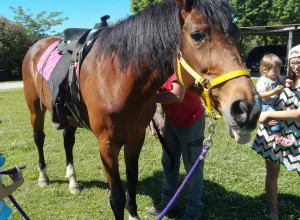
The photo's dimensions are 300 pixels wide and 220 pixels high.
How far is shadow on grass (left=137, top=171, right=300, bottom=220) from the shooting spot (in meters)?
2.86

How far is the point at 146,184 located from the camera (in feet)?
11.8

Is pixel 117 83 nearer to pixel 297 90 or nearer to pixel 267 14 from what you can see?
pixel 297 90

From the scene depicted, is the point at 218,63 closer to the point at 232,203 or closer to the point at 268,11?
the point at 232,203

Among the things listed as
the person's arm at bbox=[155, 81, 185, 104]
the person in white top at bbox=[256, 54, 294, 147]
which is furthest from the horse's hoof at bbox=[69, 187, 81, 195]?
the person in white top at bbox=[256, 54, 294, 147]

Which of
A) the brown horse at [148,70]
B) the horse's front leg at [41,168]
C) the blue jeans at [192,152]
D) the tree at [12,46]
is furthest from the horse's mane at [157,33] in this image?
the tree at [12,46]

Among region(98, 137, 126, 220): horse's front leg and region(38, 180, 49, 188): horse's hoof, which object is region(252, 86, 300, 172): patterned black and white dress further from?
region(38, 180, 49, 188): horse's hoof

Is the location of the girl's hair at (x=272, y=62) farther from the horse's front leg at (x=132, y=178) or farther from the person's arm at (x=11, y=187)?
the person's arm at (x=11, y=187)

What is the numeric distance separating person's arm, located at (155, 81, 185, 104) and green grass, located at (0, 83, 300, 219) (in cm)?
155

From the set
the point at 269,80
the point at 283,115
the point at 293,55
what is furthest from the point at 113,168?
the point at 269,80

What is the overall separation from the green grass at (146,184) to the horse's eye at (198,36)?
2.22 meters

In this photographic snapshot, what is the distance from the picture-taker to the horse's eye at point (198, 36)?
142 centimetres

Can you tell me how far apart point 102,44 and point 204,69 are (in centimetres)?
114

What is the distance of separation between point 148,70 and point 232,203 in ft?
7.27

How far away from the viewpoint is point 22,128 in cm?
654
